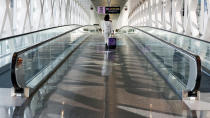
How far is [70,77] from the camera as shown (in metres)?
8.63

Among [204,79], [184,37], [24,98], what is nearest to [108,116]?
[24,98]

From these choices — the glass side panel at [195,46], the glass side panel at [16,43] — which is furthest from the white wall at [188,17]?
the glass side panel at [16,43]

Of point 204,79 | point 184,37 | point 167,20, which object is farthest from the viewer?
point 167,20

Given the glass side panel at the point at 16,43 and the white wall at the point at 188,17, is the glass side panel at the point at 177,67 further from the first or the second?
the glass side panel at the point at 16,43

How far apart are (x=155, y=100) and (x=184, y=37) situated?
660 centimetres

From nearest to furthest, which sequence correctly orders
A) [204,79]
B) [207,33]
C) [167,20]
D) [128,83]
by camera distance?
[128,83]
[204,79]
[207,33]
[167,20]

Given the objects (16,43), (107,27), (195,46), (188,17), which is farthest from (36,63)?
(188,17)

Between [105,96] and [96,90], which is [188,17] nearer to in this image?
[96,90]

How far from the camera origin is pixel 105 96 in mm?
6527

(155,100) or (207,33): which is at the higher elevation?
(207,33)

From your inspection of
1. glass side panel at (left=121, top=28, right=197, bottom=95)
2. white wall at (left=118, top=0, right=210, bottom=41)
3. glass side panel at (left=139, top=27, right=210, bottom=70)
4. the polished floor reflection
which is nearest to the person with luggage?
glass side panel at (left=139, top=27, right=210, bottom=70)

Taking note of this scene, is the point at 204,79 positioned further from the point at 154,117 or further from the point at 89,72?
the point at 154,117

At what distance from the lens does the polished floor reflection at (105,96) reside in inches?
210

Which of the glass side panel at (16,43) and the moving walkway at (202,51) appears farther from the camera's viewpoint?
the glass side panel at (16,43)
